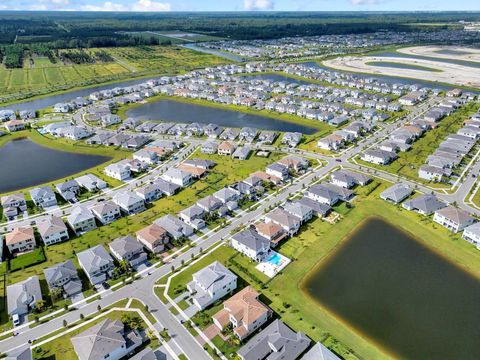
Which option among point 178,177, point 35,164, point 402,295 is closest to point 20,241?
point 178,177

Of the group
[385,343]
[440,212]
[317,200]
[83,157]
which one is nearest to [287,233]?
[317,200]

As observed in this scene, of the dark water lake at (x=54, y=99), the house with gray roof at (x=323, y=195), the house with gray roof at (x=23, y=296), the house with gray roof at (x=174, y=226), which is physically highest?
the dark water lake at (x=54, y=99)

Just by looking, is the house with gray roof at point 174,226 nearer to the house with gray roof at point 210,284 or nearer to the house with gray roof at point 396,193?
the house with gray roof at point 210,284

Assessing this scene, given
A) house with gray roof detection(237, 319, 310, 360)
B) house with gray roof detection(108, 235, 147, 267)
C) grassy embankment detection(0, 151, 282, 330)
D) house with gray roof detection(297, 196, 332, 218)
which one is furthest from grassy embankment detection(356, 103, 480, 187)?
house with gray roof detection(108, 235, 147, 267)

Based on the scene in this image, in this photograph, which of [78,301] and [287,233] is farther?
[287,233]

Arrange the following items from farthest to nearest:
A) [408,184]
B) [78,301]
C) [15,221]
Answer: [408,184] < [15,221] < [78,301]

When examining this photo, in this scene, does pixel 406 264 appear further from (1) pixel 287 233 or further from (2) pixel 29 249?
(2) pixel 29 249

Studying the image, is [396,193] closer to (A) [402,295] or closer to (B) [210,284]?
(A) [402,295]

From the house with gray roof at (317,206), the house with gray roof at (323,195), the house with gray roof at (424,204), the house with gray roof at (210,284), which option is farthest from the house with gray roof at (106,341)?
the house with gray roof at (424,204)
